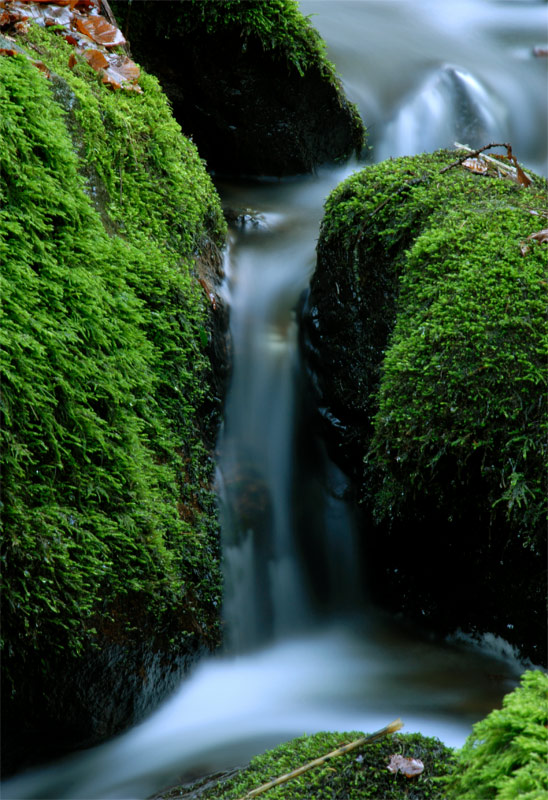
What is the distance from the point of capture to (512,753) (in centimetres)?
129

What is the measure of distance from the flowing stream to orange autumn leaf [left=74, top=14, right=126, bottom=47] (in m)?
1.54

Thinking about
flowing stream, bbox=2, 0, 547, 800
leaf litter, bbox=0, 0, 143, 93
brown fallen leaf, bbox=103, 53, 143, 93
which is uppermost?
leaf litter, bbox=0, 0, 143, 93

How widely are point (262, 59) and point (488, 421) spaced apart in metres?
4.19

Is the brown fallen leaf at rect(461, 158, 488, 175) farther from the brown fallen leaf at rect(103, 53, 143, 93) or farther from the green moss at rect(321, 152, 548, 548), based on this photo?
the brown fallen leaf at rect(103, 53, 143, 93)

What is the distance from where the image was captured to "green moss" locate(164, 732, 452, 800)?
76.4 inches

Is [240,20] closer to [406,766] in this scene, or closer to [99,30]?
[99,30]

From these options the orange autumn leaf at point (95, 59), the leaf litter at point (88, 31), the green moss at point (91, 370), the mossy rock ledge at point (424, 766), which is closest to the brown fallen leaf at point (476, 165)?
the green moss at point (91, 370)

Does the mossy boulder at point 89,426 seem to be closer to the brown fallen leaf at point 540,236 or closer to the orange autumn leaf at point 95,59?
the orange autumn leaf at point 95,59

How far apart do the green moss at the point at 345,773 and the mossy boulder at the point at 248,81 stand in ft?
16.8

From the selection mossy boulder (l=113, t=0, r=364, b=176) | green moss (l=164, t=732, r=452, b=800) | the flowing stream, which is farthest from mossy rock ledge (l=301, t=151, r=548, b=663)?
mossy boulder (l=113, t=0, r=364, b=176)

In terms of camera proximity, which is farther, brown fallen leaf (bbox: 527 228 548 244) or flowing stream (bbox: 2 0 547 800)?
brown fallen leaf (bbox: 527 228 548 244)

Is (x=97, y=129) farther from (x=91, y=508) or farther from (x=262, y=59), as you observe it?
(x=262, y=59)

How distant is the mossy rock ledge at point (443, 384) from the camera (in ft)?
9.28

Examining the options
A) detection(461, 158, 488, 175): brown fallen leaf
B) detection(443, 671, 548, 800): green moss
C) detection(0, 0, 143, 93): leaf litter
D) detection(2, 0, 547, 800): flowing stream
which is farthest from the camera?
detection(461, 158, 488, 175): brown fallen leaf
